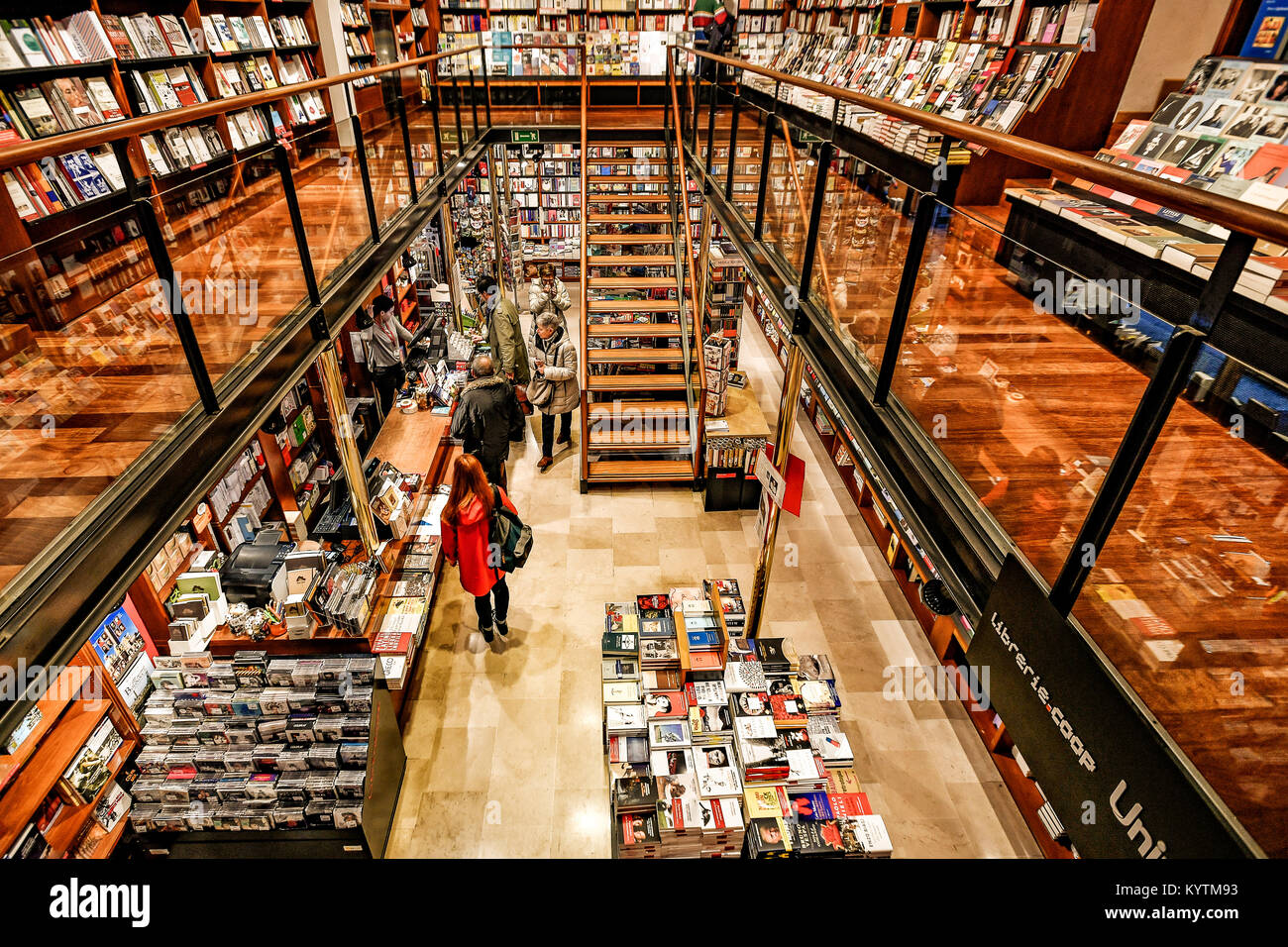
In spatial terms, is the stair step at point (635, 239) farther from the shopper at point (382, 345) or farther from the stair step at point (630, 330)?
the shopper at point (382, 345)

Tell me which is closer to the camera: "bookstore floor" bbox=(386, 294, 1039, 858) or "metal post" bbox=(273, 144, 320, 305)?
"metal post" bbox=(273, 144, 320, 305)

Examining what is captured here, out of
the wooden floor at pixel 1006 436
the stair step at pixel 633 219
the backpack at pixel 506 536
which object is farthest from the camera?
the stair step at pixel 633 219

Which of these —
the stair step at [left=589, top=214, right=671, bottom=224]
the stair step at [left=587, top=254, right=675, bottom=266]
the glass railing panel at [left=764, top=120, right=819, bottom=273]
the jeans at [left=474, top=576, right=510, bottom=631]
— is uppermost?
the glass railing panel at [left=764, top=120, right=819, bottom=273]

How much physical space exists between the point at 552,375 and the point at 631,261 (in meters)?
2.15

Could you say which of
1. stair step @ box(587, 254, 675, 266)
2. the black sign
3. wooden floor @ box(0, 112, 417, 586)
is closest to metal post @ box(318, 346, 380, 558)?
wooden floor @ box(0, 112, 417, 586)

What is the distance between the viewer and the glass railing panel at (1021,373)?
1.65 meters

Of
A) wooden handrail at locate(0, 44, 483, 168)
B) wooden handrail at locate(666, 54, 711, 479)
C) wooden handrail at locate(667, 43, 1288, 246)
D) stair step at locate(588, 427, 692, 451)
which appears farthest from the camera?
stair step at locate(588, 427, 692, 451)

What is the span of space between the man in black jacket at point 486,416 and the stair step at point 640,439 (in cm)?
119

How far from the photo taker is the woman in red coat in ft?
14.0

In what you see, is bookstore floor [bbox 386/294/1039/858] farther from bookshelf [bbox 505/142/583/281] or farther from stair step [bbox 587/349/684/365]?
bookshelf [bbox 505/142/583/281]

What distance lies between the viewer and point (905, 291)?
2.43 m

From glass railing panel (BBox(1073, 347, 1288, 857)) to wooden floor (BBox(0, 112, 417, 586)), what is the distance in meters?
2.79

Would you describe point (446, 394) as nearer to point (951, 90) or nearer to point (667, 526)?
point (667, 526)

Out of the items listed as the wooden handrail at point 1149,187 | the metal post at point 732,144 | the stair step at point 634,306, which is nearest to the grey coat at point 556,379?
the stair step at point 634,306
